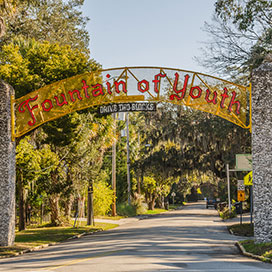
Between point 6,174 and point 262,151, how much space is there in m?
8.95

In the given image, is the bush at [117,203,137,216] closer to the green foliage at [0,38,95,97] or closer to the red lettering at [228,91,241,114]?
the green foliage at [0,38,95,97]

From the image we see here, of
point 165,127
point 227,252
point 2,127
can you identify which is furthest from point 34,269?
point 165,127

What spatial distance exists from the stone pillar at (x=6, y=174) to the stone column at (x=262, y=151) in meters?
8.60

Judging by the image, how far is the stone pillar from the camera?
17.8 meters

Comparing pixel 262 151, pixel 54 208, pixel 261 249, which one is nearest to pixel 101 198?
pixel 54 208

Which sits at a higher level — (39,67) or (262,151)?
(39,67)

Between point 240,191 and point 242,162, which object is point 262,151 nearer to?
point 242,162

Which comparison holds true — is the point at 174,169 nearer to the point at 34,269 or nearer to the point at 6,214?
the point at 6,214

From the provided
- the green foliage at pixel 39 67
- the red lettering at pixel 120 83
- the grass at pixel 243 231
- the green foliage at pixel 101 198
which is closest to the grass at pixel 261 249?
the grass at pixel 243 231

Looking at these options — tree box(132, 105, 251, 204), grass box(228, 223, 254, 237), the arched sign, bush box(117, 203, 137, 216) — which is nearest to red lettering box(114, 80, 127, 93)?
the arched sign

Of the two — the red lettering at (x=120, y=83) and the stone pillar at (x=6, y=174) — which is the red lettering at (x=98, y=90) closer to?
the red lettering at (x=120, y=83)

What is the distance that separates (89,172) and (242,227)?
9478mm

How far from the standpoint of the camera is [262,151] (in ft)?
53.0

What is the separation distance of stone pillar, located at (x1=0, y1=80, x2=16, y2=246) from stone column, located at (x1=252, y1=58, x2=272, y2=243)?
8.60 meters
